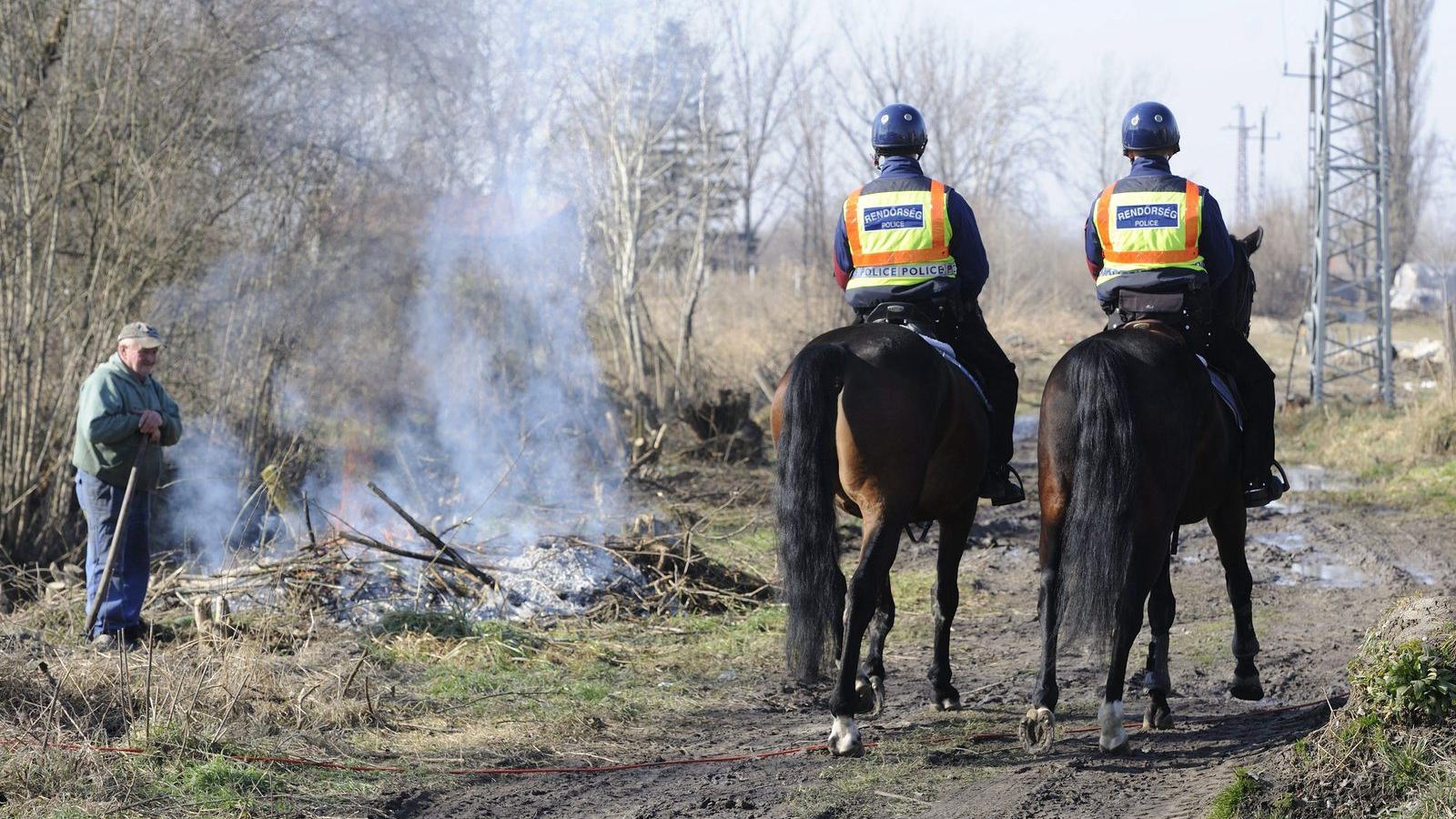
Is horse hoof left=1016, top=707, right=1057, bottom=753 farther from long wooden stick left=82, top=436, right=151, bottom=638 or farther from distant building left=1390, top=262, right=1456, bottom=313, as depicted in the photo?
distant building left=1390, top=262, right=1456, bottom=313

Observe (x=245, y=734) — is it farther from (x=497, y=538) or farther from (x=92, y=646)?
(x=497, y=538)

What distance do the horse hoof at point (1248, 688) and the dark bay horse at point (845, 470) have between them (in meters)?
2.03

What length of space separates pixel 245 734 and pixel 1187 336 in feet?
15.3

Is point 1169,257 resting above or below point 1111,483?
above

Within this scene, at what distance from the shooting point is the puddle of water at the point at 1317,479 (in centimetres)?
1546

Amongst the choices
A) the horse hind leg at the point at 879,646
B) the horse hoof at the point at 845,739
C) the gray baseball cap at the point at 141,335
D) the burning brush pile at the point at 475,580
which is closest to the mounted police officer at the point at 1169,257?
the horse hind leg at the point at 879,646

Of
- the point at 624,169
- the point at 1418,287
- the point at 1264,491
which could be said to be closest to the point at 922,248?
the point at 1264,491

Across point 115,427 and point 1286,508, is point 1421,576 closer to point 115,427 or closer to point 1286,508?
point 1286,508

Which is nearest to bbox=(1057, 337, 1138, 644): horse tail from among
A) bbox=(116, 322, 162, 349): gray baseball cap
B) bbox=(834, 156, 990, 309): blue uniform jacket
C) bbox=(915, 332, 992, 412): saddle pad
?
bbox=(915, 332, 992, 412): saddle pad

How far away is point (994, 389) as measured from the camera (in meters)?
6.52

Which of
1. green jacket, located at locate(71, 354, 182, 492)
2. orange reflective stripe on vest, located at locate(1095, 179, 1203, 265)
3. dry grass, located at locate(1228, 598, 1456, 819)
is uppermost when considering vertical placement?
orange reflective stripe on vest, located at locate(1095, 179, 1203, 265)

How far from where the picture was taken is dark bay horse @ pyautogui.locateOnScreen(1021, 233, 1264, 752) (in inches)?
214

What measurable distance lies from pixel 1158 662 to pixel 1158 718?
0.82 feet

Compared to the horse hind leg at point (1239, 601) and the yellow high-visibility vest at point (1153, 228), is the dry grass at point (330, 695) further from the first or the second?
the yellow high-visibility vest at point (1153, 228)
